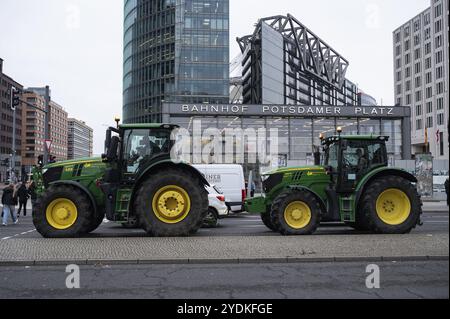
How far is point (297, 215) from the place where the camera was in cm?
1228

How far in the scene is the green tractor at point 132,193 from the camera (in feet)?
38.6

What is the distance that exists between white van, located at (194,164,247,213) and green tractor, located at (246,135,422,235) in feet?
25.8

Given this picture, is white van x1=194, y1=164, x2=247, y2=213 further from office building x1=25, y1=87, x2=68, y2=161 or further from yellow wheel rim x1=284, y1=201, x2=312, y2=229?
office building x1=25, y1=87, x2=68, y2=161

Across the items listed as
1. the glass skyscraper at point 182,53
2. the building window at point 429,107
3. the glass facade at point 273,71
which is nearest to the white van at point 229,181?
the glass facade at point 273,71

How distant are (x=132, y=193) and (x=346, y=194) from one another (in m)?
5.82

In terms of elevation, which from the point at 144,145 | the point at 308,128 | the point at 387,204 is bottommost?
the point at 387,204

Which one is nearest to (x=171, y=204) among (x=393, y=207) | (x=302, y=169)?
(x=302, y=169)

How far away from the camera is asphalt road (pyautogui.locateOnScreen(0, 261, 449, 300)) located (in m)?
6.32

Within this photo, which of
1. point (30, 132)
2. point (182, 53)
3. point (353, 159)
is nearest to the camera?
point (353, 159)

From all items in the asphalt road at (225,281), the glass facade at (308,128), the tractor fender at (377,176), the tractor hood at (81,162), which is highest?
the glass facade at (308,128)

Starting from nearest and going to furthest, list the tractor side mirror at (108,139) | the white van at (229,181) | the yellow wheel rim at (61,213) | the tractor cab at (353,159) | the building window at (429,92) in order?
the tractor side mirror at (108,139)
the yellow wheel rim at (61,213)
the tractor cab at (353,159)
the white van at (229,181)
the building window at (429,92)

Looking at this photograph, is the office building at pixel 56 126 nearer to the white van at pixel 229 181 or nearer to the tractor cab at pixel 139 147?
the white van at pixel 229 181

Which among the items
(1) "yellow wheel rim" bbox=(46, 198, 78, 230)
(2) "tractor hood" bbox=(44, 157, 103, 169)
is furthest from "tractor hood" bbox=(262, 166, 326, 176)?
(1) "yellow wheel rim" bbox=(46, 198, 78, 230)

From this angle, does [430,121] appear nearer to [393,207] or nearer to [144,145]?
[393,207]
